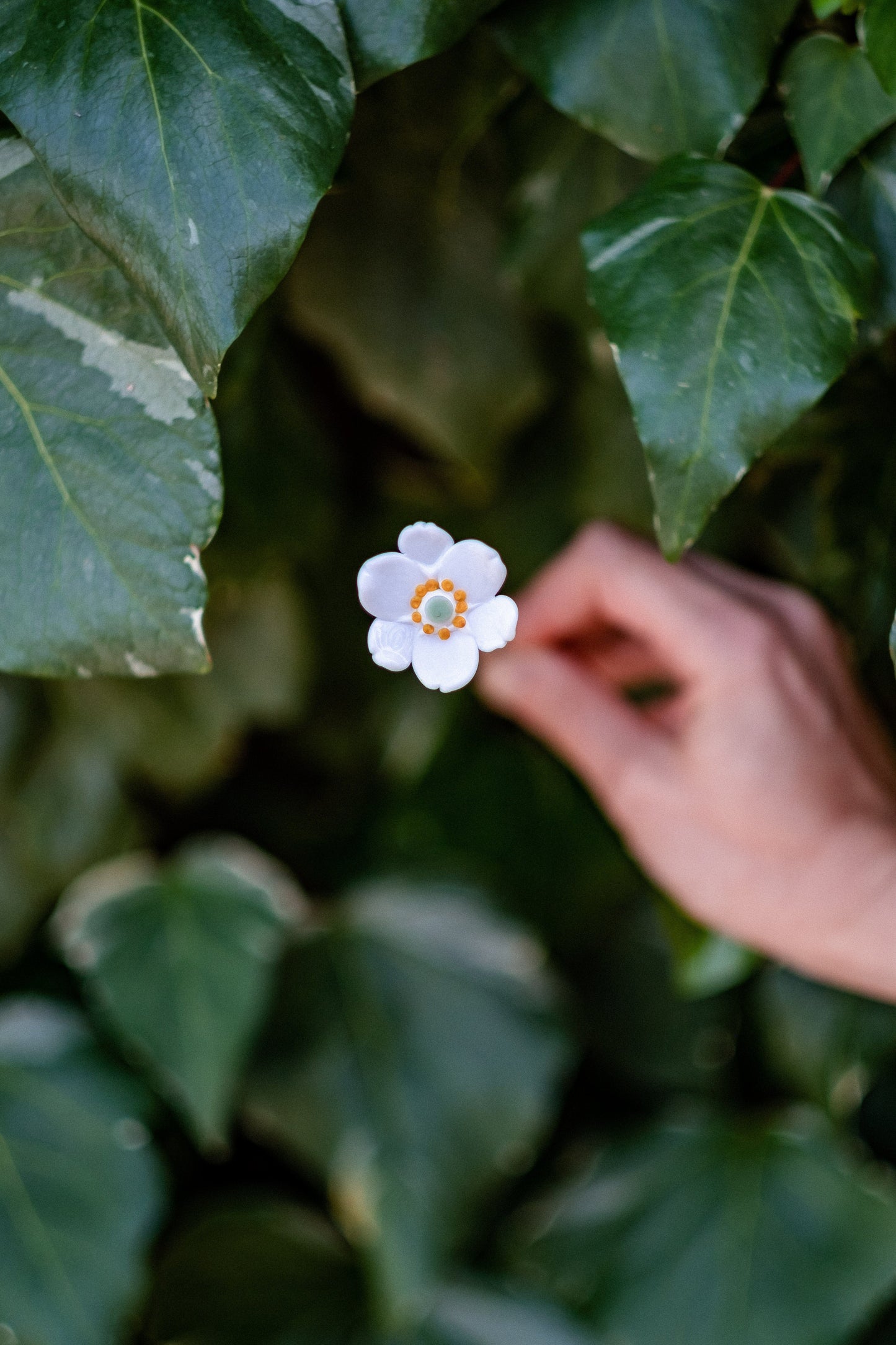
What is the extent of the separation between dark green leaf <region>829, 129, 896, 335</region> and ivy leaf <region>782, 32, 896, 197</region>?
2 cm

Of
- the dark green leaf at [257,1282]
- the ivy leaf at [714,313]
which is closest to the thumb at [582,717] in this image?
the ivy leaf at [714,313]

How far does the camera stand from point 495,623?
294mm

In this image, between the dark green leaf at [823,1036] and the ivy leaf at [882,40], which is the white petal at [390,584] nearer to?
the ivy leaf at [882,40]

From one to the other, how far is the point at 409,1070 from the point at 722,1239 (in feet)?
0.89

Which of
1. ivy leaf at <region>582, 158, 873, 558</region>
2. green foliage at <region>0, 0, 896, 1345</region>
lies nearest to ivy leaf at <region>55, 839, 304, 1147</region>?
green foliage at <region>0, 0, 896, 1345</region>

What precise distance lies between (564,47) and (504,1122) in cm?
67

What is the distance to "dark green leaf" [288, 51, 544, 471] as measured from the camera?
1.93 ft

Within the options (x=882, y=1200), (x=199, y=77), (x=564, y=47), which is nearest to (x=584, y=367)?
(x=564, y=47)

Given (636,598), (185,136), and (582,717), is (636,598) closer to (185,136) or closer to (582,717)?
(582,717)

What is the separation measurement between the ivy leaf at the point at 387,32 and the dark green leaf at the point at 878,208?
183 mm

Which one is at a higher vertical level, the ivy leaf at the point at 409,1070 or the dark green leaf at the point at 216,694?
the dark green leaf at the point at 216,694

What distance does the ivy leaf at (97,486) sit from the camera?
1.09 feet

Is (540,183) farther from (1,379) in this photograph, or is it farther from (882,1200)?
(882,1200)

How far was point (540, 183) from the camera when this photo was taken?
54 cm
